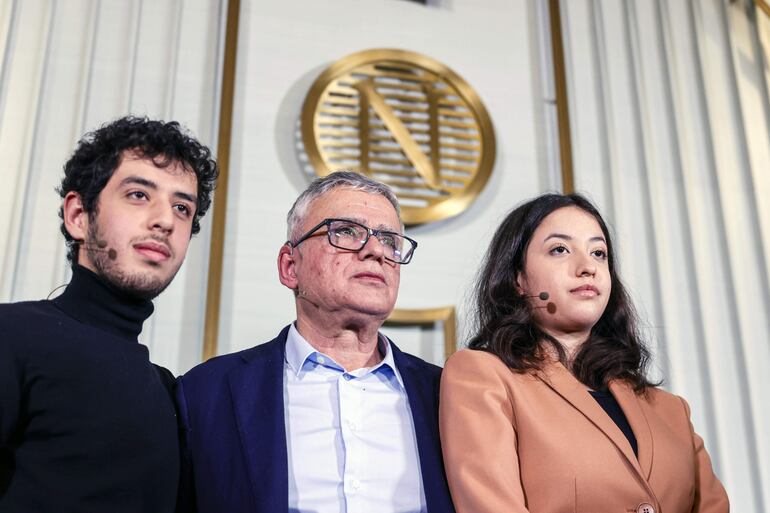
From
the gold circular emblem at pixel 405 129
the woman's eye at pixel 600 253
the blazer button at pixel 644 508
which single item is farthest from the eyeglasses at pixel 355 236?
the gold circular emblem at pixel 405 129

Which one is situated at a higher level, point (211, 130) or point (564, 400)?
point (211, 130)

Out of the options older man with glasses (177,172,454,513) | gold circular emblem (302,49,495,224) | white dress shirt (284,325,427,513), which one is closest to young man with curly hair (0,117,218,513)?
older man with glasses (177,172,454,513)

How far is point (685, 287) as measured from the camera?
2668 mm

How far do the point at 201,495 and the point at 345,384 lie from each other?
0.33m

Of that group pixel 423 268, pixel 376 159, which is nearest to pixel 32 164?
pixel 376 159

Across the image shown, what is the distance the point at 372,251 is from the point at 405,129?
3.47ft

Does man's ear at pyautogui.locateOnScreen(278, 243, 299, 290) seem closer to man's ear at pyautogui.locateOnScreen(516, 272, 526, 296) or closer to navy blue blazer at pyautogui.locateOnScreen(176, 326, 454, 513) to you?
navy blue blazer at pyautogui.locateOnScreen(176, 326, 454, 513)

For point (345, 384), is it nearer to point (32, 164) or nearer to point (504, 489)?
point (504, 489)

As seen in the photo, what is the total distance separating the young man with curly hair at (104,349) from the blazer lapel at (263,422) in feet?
0.44

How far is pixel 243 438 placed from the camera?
56.4 inches

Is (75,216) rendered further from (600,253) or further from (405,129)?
(405,129)

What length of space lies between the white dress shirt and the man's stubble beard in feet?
1.20

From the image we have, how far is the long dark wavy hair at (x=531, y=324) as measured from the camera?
1583 millimetres

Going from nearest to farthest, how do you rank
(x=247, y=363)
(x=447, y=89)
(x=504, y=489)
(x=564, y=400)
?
(x=504, y=489) → (x=564, y=400) → (x=247, y=363) → (x=447, y=89)
